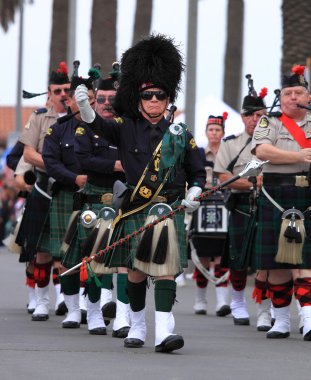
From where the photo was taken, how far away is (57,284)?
13188mm

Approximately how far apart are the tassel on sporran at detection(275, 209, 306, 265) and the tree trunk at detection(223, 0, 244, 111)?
→ 2486cm

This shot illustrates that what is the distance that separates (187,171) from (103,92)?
186 cm

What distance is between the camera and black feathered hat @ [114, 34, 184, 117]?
9.66 meters

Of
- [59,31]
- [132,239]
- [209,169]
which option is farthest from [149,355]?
[59,31]

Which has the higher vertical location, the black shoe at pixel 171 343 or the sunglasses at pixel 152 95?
the sunglasses at pixel 152 95

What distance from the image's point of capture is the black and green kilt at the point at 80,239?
36.3ft

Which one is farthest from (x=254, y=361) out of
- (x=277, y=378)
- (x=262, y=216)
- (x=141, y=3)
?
(x=141, y=3)

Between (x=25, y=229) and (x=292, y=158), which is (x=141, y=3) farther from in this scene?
(x=292, y=158)

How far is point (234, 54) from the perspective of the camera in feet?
117

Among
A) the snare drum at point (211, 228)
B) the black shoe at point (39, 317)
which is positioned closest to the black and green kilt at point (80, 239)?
the black shoe at point (39, 317)

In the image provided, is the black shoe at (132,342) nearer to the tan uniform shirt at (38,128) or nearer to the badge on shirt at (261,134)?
the badge on shirt at (261,134)

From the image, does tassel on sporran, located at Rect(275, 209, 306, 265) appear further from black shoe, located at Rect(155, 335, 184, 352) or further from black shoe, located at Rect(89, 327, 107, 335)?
black shoe, located at Rect(155, 335, 184, 352)

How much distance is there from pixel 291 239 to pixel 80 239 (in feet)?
5.55

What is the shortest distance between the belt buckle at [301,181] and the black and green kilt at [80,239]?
4.85 ft
